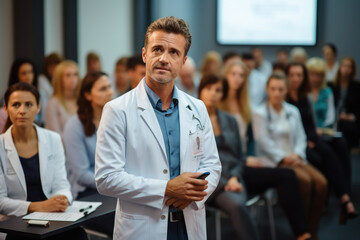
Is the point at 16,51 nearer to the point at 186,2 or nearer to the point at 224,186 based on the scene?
the point at 224,186

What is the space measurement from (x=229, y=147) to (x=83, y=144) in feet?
3.75

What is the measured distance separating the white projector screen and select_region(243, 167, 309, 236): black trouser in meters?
6.69

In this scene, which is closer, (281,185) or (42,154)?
(42,154)

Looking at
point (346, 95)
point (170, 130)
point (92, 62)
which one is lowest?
point (346, 95)

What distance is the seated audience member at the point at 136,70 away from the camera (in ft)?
14.2

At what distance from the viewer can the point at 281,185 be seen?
3.82 metres

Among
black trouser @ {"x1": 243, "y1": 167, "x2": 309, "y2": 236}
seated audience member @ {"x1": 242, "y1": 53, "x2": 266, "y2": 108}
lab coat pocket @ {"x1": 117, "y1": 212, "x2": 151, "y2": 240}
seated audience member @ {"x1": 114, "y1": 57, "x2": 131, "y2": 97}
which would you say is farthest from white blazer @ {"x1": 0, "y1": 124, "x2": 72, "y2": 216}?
seated audience member @ {"x1": 242, "y1": 53, "x2": 266, "y2": 108}


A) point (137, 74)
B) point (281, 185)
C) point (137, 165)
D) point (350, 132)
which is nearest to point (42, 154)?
point (137, 165)

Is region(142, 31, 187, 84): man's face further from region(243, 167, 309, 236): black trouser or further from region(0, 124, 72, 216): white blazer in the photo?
region(243, 167, 309, 236): black trouser

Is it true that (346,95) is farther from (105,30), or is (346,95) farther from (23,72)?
(23,72)

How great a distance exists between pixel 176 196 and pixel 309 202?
2546 mm

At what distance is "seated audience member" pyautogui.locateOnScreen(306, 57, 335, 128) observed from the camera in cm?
546

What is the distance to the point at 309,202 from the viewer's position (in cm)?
409

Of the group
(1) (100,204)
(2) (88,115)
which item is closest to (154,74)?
(1) (100,204)
